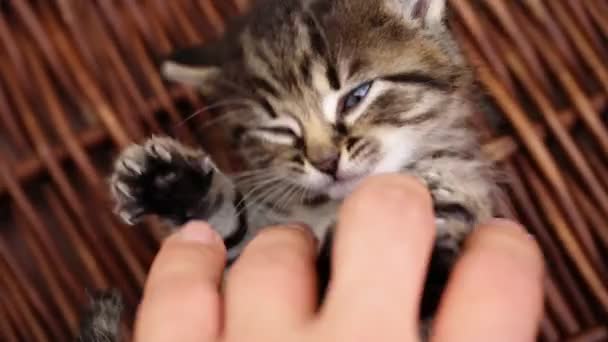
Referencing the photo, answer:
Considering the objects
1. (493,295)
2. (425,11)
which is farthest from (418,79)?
(493,295)

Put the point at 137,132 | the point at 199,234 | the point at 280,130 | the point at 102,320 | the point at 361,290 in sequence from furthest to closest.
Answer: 1. the point at 137,132
2. the point at 280,130
3. the point at 102,320
4. the point at 199,234
5. the point at 361,290

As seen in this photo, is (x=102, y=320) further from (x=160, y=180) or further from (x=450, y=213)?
(x=450, y=213)

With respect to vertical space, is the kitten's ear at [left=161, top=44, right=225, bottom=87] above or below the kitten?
above

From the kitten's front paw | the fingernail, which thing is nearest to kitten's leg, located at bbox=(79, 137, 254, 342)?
the kitten's front paw

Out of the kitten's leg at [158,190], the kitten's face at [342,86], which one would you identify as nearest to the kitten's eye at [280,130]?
the kitten's face at [342,86]

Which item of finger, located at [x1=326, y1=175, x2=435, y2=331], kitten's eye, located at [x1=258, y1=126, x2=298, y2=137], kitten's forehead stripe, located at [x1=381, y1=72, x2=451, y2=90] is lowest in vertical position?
finger, located at [x1=326, y1=175, x2=435, y2=331]

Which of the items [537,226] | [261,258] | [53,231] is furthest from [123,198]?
[537,226]

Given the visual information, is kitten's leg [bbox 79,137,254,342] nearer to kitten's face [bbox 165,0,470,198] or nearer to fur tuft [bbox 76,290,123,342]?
fur tuft [bbox 76,290,123,342]
